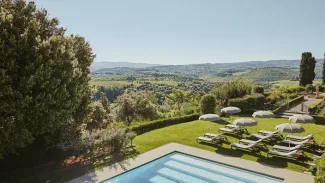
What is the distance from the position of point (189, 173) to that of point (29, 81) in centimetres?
1011

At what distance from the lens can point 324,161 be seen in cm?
1092

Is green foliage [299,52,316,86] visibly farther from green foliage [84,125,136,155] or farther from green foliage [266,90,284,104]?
green foliage [84,125,136,155]

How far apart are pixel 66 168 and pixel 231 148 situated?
11528mm

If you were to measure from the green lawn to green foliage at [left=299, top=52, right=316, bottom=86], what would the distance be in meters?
32.9

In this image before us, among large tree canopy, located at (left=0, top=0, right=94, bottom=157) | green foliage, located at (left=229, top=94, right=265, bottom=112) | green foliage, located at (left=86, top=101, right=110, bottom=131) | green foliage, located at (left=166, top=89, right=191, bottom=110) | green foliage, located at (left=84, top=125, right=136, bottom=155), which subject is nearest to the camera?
large tree canopy, located at (left=0, top=0, right=94, bottom=157)

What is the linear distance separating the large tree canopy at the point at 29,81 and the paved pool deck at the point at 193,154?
3.73 meters

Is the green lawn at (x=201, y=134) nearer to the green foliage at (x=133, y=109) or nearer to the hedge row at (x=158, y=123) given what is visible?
the hedge row at (x=158, y=123)

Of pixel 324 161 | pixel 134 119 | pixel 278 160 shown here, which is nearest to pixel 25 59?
pixel 324 161

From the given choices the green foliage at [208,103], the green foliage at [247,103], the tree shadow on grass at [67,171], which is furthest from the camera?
the green foliage at [247,103]

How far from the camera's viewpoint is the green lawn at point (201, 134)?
16.2 meters

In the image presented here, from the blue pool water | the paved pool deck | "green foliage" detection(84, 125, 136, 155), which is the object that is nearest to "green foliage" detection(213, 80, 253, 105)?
the paved pool deck

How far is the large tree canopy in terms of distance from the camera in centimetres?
1239

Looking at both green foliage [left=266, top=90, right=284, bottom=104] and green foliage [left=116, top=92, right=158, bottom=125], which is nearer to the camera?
green foliage [left=116, top=92, right=158, bottom=125]

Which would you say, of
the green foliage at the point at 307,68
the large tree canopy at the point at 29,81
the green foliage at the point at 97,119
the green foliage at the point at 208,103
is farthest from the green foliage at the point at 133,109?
the green foliage at the point at 307,68
